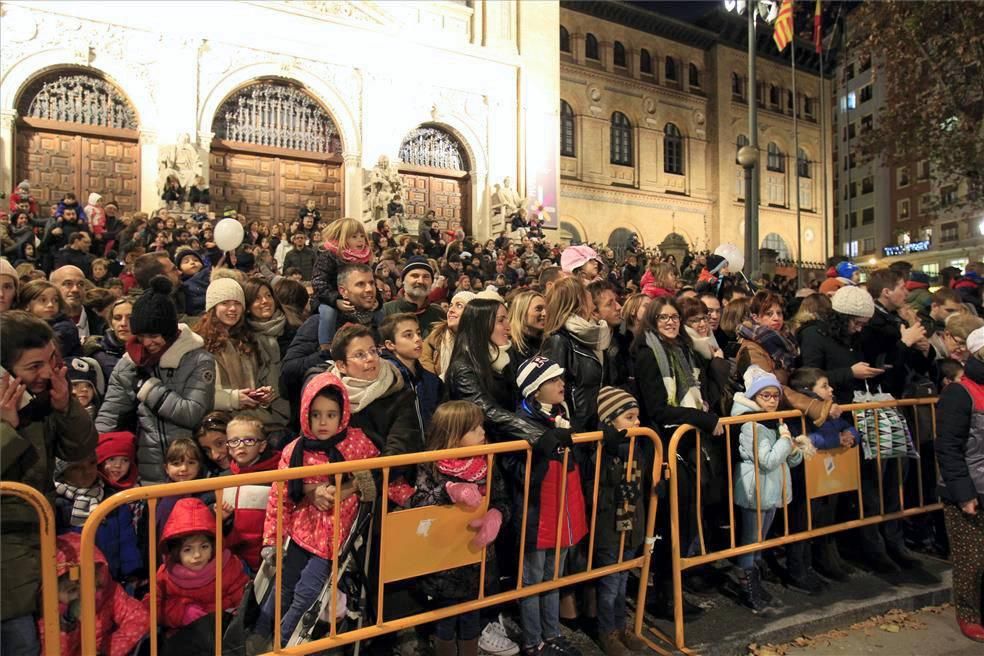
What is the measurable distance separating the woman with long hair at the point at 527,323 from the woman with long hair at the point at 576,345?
4.6 inches

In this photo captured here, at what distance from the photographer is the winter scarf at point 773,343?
522 centimetres

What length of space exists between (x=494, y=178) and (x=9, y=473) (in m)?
21.7

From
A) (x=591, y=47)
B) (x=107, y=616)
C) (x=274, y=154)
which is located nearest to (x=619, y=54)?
(x=591, y=47)

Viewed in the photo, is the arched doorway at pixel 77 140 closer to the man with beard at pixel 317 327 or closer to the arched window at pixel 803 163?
the man with beard at pixel 317 327

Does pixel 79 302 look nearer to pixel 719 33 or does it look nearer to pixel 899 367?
pixel 899 367

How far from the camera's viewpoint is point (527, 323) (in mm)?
4262

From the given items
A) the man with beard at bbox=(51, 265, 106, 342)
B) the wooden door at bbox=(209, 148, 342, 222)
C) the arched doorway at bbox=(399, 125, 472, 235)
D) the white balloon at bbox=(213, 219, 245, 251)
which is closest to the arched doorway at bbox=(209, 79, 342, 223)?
the wooden door at bbox=(209, 148, 342, 222)

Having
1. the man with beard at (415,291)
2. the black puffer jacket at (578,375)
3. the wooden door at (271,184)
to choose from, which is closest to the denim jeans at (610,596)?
the black puffer jacket at (578,375)

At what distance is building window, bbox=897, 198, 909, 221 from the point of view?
161 feet

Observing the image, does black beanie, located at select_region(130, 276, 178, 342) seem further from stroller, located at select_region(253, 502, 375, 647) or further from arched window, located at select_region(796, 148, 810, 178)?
arched window, located at select_region(796, 148, 810, 178)

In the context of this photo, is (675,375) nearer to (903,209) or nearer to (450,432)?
(450,432)

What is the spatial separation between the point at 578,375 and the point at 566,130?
31.6 metres

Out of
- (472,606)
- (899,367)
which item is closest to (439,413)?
(472,606)

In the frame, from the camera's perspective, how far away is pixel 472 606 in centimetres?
335
